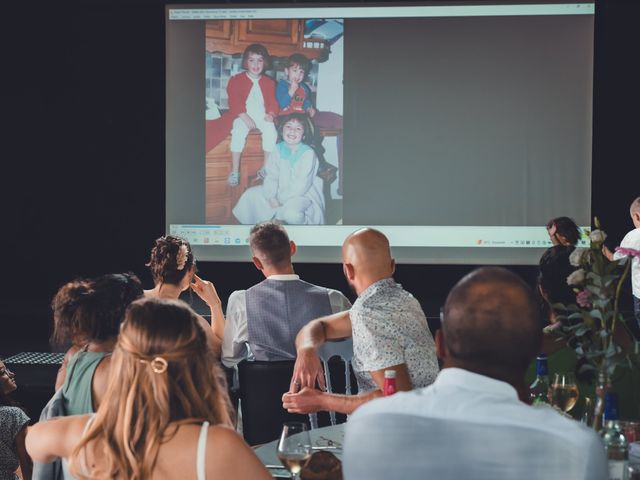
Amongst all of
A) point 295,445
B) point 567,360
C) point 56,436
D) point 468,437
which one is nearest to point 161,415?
point 56,436

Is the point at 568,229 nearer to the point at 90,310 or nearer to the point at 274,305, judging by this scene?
the point at 274,305

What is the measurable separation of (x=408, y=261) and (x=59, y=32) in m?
3.25

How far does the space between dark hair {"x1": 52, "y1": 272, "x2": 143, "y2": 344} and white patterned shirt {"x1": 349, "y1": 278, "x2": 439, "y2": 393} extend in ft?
2.26

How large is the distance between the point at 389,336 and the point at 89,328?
848 mm

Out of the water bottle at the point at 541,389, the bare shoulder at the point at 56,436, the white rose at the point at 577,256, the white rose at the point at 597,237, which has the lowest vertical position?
the water bottle at the point at 541,389

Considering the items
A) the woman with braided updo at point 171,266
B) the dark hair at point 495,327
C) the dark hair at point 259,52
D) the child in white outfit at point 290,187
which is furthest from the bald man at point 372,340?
the dark hair at point 259,52

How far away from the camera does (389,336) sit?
2.51 metres

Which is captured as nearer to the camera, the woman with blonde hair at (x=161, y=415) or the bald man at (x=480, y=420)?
the bald man at (x=480, y=420)

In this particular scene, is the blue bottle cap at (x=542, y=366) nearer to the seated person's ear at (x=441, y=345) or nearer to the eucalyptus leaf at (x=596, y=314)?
the eucalyptus leaf at (x=596, y=314)

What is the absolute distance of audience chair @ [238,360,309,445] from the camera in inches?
116

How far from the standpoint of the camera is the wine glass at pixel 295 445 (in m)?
1.84

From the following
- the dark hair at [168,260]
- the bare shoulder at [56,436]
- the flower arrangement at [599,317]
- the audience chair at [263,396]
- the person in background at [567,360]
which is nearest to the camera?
the bare shoulder at [56,436]

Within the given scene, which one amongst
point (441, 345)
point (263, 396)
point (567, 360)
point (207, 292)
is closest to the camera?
point (441, 345)

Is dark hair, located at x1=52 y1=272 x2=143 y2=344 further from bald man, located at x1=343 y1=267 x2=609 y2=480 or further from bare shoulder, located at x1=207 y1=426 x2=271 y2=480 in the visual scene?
bald man, located at x1=343 y1=267 x2=609 y2=480
